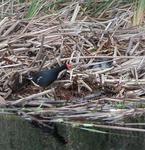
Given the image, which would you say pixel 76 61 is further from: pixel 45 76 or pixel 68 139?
pixel 68 139

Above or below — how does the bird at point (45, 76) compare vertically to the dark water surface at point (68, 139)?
above

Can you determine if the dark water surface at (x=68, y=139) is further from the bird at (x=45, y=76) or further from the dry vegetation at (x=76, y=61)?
the bird at (x=45, y=76)

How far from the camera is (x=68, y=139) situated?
7098 mm

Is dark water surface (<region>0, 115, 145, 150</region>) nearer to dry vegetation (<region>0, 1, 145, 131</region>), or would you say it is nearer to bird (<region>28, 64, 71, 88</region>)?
dry vegetation (<region>0, 1, 145, 131</region>)

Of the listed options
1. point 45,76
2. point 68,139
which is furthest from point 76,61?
point 68,139

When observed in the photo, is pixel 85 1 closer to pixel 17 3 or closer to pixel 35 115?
pixel 17 3

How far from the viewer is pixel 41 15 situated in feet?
38.3

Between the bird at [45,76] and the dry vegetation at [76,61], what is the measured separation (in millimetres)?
100

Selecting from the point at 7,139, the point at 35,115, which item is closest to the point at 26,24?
the point at 35,115

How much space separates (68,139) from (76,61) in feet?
9.66

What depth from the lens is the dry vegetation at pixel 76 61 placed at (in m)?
8.41

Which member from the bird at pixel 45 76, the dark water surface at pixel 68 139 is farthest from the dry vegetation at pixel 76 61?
the dark water surface at pixel 68 139

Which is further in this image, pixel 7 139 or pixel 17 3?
pixel 17 3

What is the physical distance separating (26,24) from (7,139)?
14.2 ft
